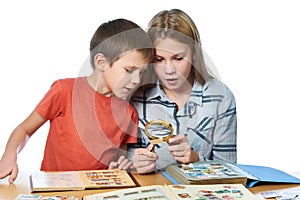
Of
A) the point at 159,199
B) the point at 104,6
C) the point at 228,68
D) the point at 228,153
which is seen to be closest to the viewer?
the point at 159,199

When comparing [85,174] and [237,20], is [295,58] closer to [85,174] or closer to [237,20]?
[237,20]

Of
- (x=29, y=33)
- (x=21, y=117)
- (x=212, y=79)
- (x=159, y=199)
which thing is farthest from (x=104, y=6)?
(x=159, y=199)

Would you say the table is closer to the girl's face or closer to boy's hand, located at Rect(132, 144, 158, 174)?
boy's hand, located at Rect(132, 144, 158, 174)

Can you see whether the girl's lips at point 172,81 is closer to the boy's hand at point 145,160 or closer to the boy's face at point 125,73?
the boy's face at point 125,73

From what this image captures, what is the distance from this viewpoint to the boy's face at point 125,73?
1.97 metres

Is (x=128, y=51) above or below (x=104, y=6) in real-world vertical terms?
below

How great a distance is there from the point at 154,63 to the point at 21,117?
39.6 inches

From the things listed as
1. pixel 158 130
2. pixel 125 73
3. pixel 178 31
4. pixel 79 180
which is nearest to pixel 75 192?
pixel 79 180

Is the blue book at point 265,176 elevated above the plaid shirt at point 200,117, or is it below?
below

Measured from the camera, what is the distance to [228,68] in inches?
117

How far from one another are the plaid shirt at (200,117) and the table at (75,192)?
21 centimetres

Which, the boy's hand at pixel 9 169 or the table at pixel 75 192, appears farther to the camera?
the boy's hand at pixel 9 169

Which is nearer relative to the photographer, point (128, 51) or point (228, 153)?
point (128, 51)

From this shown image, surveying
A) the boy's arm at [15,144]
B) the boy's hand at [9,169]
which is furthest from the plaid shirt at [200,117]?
the boy's hand at [9,169]
